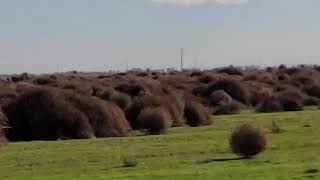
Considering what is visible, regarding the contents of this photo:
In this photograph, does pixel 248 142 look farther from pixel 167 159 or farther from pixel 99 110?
pixel 99 110

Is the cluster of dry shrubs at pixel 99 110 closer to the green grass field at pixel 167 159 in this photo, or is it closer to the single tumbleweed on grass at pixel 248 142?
the green grass field at pixel 167 159

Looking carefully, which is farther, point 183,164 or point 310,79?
point 310,79

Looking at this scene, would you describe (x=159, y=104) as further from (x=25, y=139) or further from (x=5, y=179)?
(x=5, y=179)

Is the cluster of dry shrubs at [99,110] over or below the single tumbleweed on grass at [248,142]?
below

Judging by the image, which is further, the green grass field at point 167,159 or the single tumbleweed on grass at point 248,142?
the single tumbleweed on grass at point 248,142

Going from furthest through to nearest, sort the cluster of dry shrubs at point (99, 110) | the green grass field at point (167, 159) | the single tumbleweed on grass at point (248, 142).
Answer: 1. the cluster of dry shrubs at point (99, 110)
2. the single tumbleweed on grass at point (248, 142)
3. the green grass field at point (167, 159)

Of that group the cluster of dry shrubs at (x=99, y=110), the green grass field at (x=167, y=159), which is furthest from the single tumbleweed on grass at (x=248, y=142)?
the cluster of dry shrubs at (x=99, y=110)

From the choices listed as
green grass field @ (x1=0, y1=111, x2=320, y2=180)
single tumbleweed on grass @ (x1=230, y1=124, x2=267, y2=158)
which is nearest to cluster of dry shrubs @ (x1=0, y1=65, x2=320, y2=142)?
green grass field @ (x1=0, y1=111, x2=320, y2=180)

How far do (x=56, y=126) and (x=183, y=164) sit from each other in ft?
76.3

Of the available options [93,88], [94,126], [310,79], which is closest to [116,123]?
[94,126]

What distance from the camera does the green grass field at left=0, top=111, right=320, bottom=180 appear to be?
28.4 m

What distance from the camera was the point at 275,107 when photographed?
7412 cm

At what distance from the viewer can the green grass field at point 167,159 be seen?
28388 mm

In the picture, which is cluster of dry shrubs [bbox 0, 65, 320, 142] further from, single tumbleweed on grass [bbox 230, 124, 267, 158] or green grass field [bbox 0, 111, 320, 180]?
single tumbleweed on grass [bbox 230, 124, 267, 158]
